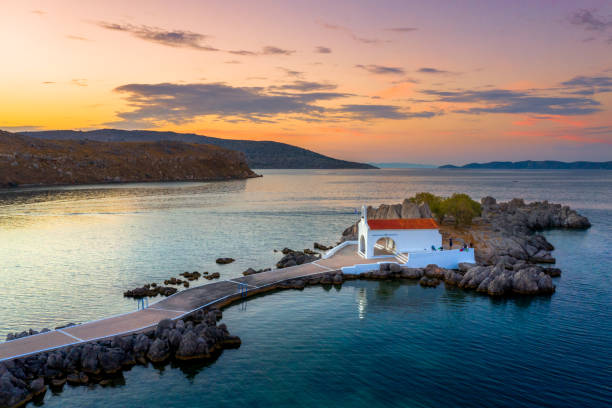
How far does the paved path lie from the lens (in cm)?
2742

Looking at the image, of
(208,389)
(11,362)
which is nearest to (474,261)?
(208,389)

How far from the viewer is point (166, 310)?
34.2 m

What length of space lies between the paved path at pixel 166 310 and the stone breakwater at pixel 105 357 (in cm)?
120

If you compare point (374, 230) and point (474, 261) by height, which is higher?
point (374, 230)

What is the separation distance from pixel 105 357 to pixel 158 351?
121 inches

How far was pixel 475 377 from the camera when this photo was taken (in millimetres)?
25766

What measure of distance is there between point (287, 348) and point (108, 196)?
432ft

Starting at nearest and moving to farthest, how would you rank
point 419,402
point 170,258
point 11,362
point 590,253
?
point 419,402 → point 11,362 → point 170,258 → point 590,253

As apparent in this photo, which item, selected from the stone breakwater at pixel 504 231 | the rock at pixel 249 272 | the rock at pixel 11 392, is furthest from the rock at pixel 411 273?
the rock at pixel 11 392

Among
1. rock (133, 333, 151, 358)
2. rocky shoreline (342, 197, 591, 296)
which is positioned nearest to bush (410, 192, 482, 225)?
rocky shoreline (342, 197, 591, 296)

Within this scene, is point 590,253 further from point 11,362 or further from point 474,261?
point 11,362

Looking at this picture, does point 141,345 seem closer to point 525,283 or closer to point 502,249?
point 525,283

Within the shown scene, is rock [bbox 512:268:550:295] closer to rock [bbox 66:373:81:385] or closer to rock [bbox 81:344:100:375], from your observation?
rock [bbox 81:344:100:375]

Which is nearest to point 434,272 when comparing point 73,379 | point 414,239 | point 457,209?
point 414,239
